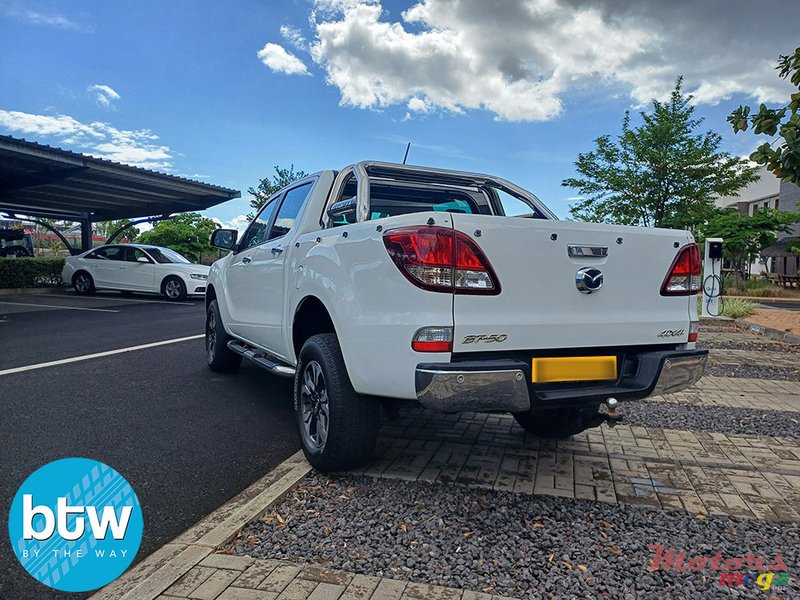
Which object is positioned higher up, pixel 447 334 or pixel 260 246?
pixel 260 246

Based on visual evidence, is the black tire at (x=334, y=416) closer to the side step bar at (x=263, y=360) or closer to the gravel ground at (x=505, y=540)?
the gravel ground at (x=505, y=540)

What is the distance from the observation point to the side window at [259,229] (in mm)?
5246

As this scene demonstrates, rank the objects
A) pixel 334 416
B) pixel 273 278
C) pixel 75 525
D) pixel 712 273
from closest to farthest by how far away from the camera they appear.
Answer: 1. pixel 75 525
2. pixel 334 416
3. pixel 273 278
4. pixel 712 273

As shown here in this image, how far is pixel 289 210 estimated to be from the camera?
15.7 ft

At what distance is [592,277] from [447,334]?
878mm

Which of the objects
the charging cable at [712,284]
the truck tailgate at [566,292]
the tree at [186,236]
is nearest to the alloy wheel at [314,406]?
the truck tailgate at [566,292]

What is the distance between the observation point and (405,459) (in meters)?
3.67

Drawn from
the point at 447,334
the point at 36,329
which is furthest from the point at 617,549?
the point at 36,329

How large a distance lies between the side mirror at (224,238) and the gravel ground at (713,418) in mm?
4125

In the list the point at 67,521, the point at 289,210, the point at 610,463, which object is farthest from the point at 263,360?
the point at 610,463

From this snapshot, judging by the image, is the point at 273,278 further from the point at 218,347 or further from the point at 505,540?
the point at 505,540

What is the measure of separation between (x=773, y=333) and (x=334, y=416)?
427 inches

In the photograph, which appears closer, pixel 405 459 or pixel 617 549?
pixel 617 549

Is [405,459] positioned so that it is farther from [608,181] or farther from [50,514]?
[608,181]
